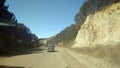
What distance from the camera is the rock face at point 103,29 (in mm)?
46594

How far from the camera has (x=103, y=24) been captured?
5400 centimetres

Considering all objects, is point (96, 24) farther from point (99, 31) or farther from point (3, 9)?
point (3, 9)

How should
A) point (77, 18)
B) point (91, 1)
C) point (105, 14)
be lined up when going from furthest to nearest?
1. point (77, 18)
2. point (91, 1)
3. point (105, 14)

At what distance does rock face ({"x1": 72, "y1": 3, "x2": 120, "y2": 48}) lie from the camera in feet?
153

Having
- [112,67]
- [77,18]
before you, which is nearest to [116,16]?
[112,67]

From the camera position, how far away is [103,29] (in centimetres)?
5334

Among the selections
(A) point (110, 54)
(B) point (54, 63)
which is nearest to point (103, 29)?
(A) point (110, 54)

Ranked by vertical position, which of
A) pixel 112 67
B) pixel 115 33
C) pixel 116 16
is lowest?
pixel 112 67

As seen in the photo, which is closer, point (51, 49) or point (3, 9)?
point (3, 9)

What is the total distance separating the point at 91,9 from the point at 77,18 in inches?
1097

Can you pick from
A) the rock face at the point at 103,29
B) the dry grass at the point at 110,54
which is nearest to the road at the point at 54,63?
the dry grass at the point at 110,54

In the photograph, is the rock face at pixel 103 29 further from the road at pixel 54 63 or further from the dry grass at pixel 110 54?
the road at pixel 54 63

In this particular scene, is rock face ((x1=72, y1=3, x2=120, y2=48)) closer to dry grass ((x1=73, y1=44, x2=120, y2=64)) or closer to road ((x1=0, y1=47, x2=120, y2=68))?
dry grass ((x1=73, y1=44, x2=120, y2=64))

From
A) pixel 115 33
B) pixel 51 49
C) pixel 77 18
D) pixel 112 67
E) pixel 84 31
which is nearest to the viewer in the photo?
pixel 112 67
